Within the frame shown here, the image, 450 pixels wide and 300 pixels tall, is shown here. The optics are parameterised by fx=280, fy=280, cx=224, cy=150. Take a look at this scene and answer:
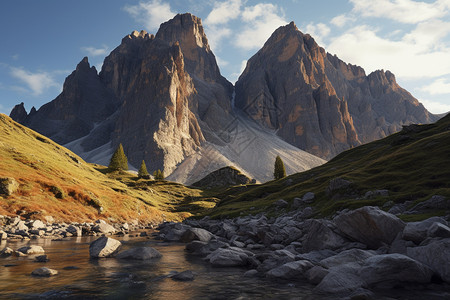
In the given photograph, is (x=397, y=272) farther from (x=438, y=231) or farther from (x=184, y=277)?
(x=184, y=277)

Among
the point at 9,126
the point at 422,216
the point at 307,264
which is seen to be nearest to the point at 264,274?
the point at 307,264

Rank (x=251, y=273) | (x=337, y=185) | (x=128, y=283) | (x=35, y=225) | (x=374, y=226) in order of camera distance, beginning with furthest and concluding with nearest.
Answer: (x=337, y=185), (x=35, y=225), (x=374, y=226), (x=251, y=273), (x=128, y=283)

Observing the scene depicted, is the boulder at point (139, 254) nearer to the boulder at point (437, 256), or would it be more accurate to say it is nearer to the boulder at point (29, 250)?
the boulder at point (29, 250)

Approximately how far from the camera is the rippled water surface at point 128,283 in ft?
43.2

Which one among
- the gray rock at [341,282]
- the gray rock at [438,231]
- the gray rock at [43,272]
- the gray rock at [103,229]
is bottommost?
the gray rock at [103,229]

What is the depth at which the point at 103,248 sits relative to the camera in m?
23.3

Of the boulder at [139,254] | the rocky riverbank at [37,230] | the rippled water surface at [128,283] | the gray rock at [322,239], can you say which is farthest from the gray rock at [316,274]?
the rocky riverbank at [37,230]

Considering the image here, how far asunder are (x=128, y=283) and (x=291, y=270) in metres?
9.26

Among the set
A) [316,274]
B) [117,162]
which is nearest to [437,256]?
[316,274]

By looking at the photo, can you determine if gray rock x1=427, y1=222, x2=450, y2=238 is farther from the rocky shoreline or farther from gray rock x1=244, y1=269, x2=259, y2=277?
gray rock x1=244, y1=269, x2=259, y2=277

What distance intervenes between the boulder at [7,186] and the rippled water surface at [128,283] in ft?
112

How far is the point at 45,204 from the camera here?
50.4 m

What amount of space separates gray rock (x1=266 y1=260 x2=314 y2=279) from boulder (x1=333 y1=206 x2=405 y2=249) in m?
5.49

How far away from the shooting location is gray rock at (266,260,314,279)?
16.3 m
